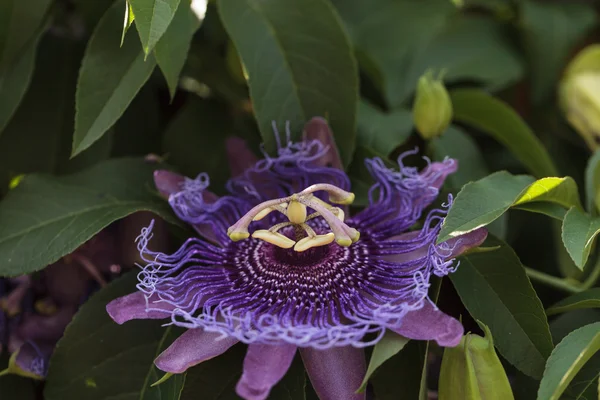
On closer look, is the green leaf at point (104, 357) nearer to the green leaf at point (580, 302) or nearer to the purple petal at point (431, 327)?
the purple petal at point (431, 327)

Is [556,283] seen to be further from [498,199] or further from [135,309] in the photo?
[135,309]

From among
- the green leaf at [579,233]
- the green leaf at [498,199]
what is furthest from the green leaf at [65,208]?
the green leaf at [579,233]

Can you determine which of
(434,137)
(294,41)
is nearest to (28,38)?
(294,41)

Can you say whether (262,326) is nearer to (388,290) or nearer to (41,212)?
(388,290)

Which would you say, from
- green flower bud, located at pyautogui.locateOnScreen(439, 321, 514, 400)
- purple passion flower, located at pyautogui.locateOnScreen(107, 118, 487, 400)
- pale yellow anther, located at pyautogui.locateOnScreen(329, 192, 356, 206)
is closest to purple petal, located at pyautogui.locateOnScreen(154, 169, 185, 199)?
purple passion flower, located at pyautogui.locateOnScreen(107, 118, 487, 400)

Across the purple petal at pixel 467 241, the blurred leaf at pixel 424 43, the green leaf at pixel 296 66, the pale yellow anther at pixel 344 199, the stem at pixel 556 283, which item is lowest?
the stem at pixel 556 283

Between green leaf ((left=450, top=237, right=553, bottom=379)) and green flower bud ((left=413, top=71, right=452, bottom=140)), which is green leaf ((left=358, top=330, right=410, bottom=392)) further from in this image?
green flower bud ((left=413, top=71, right=452, bottom=140))
